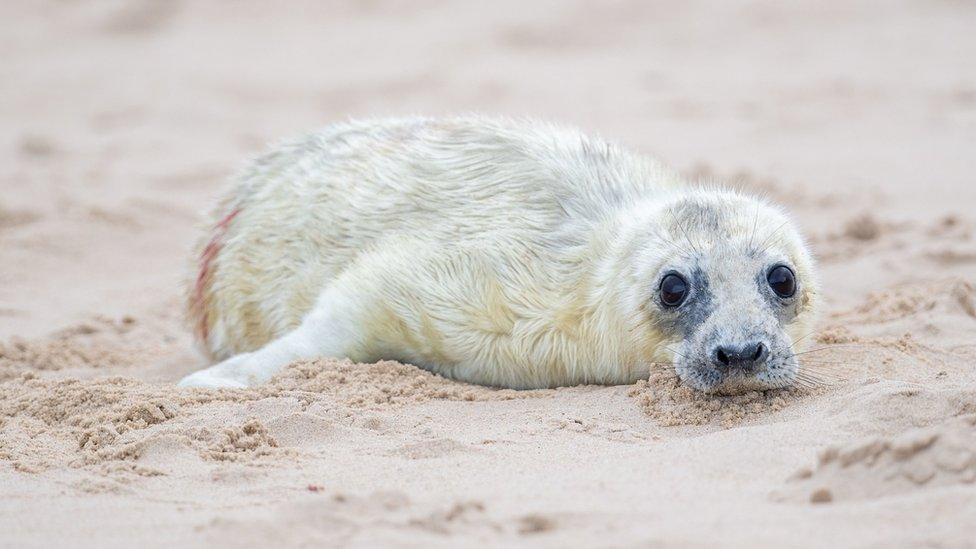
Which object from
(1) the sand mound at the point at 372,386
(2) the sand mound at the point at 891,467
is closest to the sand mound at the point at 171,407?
(1) the sand mound at the point at 372,386

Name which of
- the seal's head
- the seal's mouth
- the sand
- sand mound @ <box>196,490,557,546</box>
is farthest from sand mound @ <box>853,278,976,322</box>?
sand mound @ <box>196,490,557,546</box>

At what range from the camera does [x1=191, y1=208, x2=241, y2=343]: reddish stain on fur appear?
5.64 meters

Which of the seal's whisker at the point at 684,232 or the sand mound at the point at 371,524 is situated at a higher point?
the seal's whisker at the point at 684,232

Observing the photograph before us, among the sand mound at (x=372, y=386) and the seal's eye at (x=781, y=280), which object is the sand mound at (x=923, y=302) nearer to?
the seal's eye at (x=781, y=280)

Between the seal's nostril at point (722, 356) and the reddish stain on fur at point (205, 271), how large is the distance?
2.42m

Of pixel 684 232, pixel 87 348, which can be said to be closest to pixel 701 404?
pixel 684 232

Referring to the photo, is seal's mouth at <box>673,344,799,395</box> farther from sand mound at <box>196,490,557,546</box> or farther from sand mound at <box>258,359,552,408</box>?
sand mound at <box>196,490,557,546</box>

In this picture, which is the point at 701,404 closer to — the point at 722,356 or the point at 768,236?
the point at 722,356

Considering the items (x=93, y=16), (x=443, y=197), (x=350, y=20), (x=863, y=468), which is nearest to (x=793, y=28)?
(x=350, y=20)

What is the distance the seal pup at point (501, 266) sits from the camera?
429cm

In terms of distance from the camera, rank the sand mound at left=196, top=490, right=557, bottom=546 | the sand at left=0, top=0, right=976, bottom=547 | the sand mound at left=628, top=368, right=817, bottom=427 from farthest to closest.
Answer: the sand mound at left=628, top=368, right=817, bottom=427 < the sand at left=0, top=0, right=976, bottom=547 < the sand mound at left=196, top=490, right=557, bottom=546

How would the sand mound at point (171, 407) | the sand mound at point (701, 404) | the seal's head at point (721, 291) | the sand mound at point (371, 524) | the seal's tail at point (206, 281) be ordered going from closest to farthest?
the sand mound at point (371, 524)
the sand mound at point (171, 407)
the sand mound at point (701, 404)
the seal's head at point (721, 291)
the seal's tail at point (206, 281)

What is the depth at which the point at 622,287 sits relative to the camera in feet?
14.7

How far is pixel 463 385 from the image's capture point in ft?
15.2
